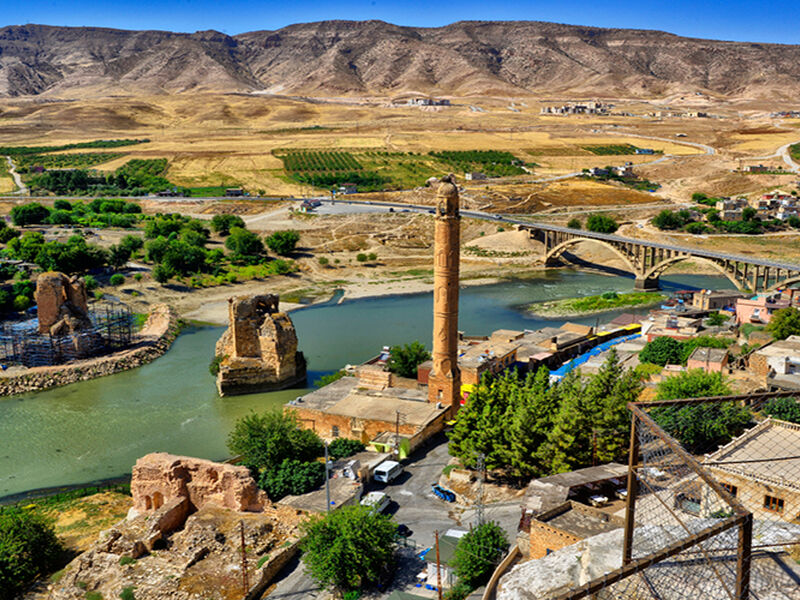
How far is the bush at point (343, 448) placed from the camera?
25.7m

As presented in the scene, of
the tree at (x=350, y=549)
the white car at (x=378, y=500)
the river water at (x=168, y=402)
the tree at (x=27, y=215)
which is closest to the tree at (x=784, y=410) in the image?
the white car at (x=378, y=500)

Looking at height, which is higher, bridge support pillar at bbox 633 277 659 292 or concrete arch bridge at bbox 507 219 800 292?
concrete arch bridge at bbox 507 219 800 292

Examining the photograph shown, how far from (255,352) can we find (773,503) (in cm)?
2642

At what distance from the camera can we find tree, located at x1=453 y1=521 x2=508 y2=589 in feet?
56.7

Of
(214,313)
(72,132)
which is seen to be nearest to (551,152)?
(214,313)

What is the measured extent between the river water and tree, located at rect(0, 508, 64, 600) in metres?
7.30

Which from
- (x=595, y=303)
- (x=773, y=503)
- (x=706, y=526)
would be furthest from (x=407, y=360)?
(x=595, y=303)

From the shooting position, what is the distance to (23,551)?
19.8 metres

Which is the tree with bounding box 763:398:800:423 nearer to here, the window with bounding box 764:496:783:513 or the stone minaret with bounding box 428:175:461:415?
the window with bounding box 764:496:783:513

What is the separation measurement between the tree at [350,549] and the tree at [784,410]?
528 inches

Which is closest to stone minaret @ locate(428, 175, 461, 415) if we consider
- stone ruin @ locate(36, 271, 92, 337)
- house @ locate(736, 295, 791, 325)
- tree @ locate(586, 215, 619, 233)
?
house @ locate(736, 295, 791, 325)

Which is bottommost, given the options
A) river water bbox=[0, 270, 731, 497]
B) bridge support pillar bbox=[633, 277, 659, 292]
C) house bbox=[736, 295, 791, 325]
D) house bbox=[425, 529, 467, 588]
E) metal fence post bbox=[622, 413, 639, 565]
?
river water bbox=[0, 270, 731, 497]

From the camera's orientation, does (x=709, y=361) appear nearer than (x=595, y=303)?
Yes

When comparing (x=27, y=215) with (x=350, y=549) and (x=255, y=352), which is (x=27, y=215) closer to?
(x=255, y=352)
